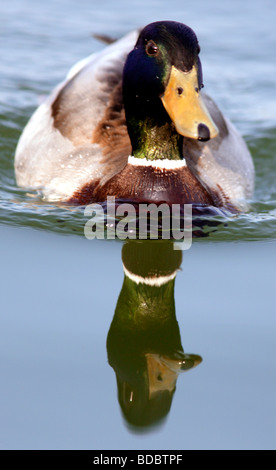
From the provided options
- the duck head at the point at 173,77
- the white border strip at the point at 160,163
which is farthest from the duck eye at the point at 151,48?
the white border strip at the point at 160,163

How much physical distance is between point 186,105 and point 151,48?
44cm

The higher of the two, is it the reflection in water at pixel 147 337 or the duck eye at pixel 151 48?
the duck eye at pixel 151 48

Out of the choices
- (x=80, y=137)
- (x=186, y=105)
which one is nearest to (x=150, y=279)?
(x=186, y=105)

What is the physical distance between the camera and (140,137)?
5398mm

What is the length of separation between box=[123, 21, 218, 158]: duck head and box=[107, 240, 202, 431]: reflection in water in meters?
0.82

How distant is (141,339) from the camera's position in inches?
163

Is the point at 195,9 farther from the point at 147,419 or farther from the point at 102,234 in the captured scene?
the point at 147,419

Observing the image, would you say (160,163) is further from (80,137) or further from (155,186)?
(80,137)

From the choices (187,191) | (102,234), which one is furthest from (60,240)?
(187,191)

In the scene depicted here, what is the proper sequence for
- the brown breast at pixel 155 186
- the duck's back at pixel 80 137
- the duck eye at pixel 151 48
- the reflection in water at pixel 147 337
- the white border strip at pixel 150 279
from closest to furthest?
the reflection in water at pixel 147 337 → the white border strip at pixel 150 279 → the duck eye at pixel 151 48 → the brown breast at pixel 155 186 → the duck's back at pixel 80 137

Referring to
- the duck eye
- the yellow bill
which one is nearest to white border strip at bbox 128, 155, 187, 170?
the yellow bill

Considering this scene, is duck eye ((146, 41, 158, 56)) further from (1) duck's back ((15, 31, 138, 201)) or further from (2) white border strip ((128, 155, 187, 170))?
(1) duck's back ((15, 31, 138, 201))

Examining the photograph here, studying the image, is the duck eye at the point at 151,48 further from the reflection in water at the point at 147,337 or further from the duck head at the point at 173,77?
the reflection in water at the point at 147,337

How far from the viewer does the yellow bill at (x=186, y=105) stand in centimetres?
486
